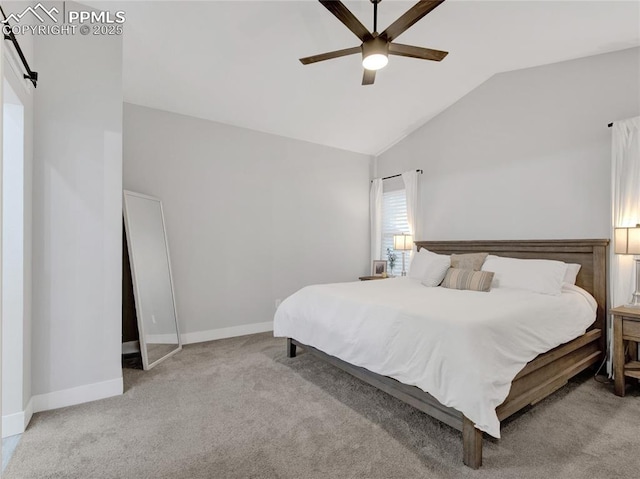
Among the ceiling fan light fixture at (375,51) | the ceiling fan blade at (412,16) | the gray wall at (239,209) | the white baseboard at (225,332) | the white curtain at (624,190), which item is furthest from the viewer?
the white baseboard at (225,332)

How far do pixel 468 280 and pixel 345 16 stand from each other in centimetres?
247

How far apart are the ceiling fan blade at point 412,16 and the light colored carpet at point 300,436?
8.51ft

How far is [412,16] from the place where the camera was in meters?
2.15

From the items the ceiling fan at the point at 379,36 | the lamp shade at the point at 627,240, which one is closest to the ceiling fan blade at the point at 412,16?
the ceiling fan at the point at 379,36

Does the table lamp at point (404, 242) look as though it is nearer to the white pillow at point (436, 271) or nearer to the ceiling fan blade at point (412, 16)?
the white pillow at point (436, 271)

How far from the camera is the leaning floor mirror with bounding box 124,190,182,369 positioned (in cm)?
337

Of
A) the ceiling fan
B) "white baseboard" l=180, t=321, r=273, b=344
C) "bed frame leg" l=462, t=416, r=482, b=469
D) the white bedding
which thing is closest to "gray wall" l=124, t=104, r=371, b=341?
"white baseboard" l=180, t=321, r=273, b=344

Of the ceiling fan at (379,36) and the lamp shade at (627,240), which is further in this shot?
the lamp shade at (627,240)

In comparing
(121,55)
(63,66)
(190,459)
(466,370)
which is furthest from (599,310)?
(63,66)

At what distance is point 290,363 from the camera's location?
3.39m

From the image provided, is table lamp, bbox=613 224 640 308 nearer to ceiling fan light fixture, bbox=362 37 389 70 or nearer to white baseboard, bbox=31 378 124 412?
ceiling fan light fixture, bbox=362 37 389 70

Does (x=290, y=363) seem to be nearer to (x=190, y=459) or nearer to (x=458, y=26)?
(x=190, y=459)

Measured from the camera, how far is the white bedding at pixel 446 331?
1898 mm

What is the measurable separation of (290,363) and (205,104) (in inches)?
117
